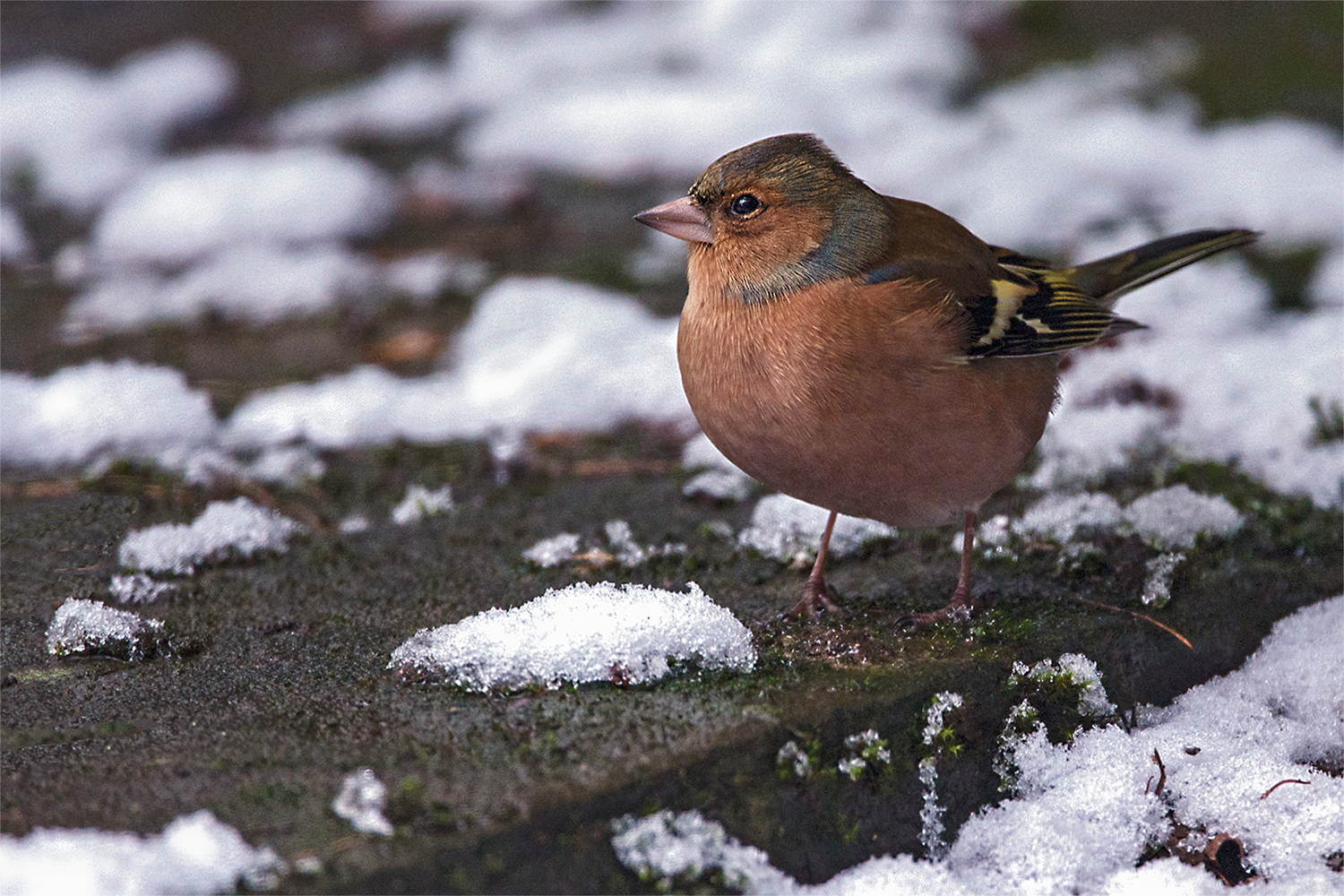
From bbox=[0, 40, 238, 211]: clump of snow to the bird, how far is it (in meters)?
4.06

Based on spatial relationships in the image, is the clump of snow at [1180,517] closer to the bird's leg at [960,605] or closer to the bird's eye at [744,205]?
the bird's leg at [960,605]

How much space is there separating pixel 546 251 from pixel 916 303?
2.90 metres

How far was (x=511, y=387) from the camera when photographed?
450cm

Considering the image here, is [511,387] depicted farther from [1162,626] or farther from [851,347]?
[1162,626]

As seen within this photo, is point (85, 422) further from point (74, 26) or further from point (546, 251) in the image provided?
point (74, 26)

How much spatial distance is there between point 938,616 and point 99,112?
542 cm

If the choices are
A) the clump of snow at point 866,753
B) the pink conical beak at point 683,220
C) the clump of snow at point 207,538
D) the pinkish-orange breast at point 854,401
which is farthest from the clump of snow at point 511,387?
the clump of snow at point 866,753

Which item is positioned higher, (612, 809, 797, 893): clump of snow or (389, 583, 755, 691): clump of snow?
(389, 583, 755, 691): clump of snow

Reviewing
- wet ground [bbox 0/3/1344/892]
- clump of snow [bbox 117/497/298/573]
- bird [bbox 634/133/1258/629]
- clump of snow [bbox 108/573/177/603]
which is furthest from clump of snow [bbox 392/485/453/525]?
bird [bbox 634/133/1258/629]

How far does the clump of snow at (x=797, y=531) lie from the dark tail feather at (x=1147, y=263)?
1013 millimetres

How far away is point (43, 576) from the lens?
3230mm

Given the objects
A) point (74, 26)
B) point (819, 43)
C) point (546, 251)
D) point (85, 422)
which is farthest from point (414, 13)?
point (85, 422)

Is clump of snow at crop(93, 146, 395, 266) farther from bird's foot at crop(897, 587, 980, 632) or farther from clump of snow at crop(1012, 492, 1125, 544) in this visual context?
bird's foot at crop(897, 587, 980, 632)

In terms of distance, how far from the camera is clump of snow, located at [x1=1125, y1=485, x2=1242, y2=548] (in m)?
3.45
